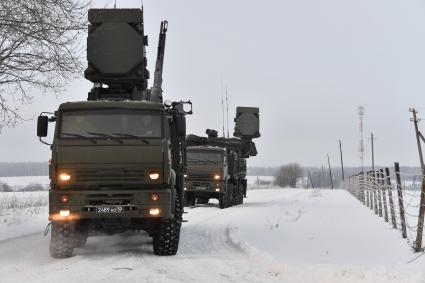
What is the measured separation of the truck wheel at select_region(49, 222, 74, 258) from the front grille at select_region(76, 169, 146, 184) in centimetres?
78

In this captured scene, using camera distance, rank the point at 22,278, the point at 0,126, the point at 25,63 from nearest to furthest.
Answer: the point at 22,278 → the point at 25,63 → the point at 0,126

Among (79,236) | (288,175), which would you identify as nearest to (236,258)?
(79,236)

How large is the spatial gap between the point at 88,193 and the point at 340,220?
8640mm

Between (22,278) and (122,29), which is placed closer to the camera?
(22,278)

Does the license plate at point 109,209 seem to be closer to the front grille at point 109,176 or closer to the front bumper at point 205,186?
the front grille at point 109,176

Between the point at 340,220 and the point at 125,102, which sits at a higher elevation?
the point at 125,102

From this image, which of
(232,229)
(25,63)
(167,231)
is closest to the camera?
(167,231)

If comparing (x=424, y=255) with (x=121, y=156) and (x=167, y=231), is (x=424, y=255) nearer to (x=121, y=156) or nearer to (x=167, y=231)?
(x=167, y=231)

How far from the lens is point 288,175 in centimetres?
10981

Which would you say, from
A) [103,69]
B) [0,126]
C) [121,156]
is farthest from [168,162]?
[0,126]

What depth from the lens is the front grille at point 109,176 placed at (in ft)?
28.0

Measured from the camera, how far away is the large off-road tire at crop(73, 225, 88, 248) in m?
8.93

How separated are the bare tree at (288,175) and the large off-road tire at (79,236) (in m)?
98.3

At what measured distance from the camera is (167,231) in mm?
9000
